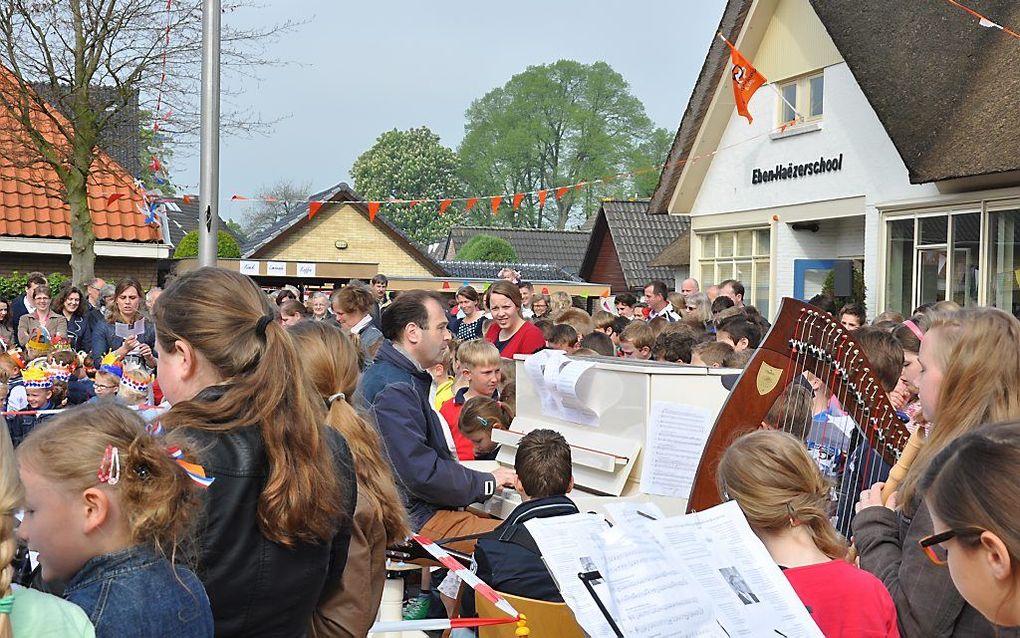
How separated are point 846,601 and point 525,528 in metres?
1.53

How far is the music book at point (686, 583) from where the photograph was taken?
2457mm

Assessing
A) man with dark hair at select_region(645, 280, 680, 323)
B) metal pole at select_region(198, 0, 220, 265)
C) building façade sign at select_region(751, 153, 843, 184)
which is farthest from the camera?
building façade sign at select_region(751, 153, 843, 184)

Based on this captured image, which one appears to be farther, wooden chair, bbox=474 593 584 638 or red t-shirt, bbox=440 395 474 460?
red t-shirt, bbox=440 395 474 460

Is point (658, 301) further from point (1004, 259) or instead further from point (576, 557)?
point (576, 557)

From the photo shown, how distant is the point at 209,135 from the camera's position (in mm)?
7734

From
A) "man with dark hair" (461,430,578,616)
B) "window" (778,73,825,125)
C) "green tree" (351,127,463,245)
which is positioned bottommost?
"man with dark hair" (461,430,578,616)

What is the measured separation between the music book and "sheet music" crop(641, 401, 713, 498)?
6.96 feet

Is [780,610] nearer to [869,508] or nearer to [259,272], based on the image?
[869,508]

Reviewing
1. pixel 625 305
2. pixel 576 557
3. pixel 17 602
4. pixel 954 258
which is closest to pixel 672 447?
pixel 576 557

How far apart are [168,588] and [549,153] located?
215 feet

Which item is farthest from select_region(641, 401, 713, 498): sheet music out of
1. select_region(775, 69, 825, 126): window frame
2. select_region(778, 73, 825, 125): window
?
select_region(778, 73, 825, 125): window

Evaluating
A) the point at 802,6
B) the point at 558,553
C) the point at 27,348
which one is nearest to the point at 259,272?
the point at 802,6

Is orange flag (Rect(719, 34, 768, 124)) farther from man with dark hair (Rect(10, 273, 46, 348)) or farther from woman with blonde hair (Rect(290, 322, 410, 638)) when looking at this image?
woman with blonde hair (Rect(290, 322, 410, 638))

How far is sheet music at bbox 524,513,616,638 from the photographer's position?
2543mm
